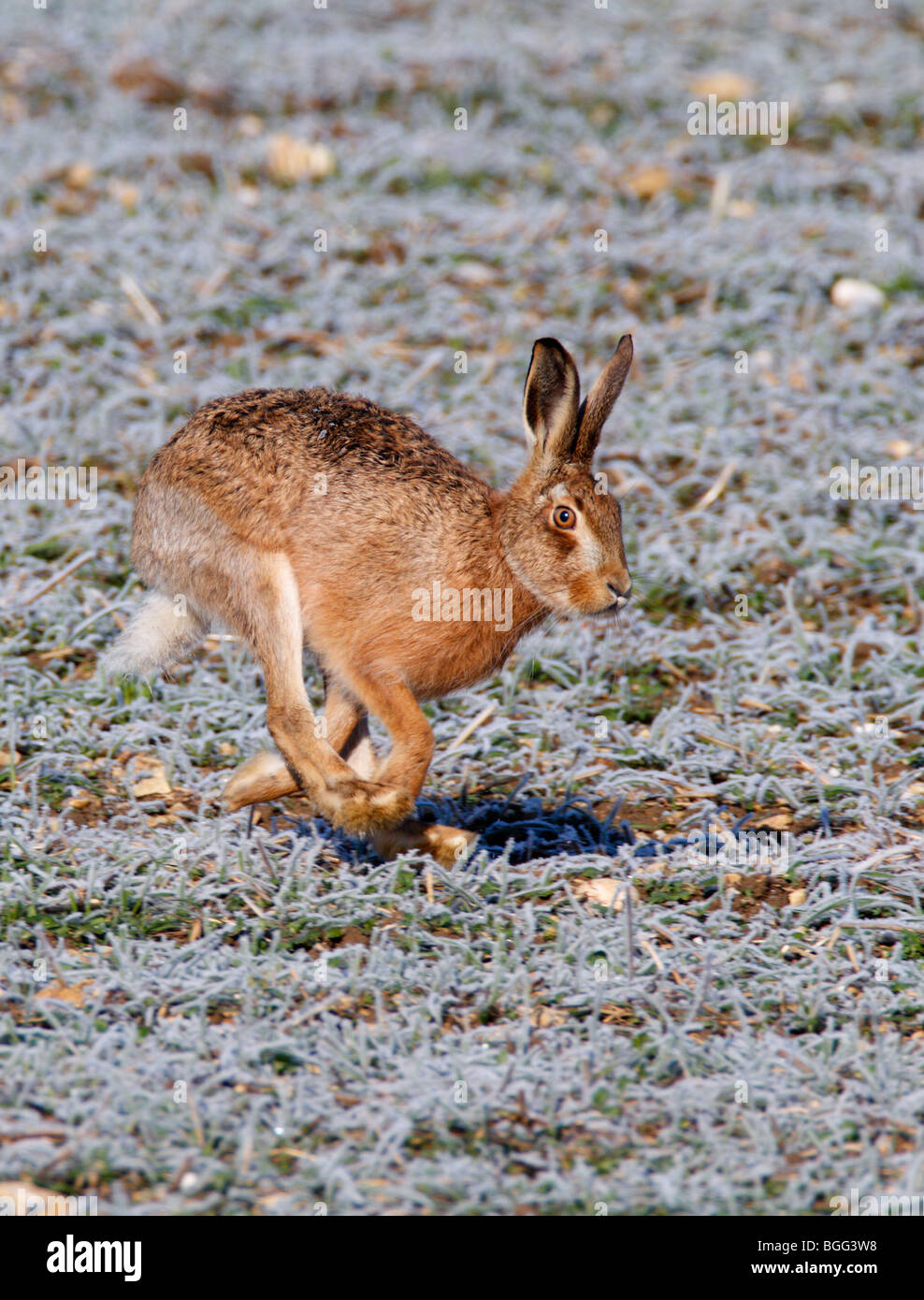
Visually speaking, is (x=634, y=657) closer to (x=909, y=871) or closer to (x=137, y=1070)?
(x=909, y=871)

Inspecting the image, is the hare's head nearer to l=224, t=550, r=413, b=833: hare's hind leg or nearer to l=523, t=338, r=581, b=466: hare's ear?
l=523, t=338, r=581, b=466: hare's ear

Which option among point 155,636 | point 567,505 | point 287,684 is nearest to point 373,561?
point 287,684

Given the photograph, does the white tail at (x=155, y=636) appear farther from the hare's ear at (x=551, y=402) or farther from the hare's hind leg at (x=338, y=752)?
the hare's ear at (x=551, y=402)

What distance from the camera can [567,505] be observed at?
4.89 meters

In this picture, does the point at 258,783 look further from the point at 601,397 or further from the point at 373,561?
the point at 601,397

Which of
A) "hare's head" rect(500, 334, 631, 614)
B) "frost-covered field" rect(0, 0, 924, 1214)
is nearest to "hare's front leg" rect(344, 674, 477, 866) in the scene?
"frost-covered field" rect(0, 0, 924, 1214)

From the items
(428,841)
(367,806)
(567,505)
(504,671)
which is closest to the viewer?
(367,806)

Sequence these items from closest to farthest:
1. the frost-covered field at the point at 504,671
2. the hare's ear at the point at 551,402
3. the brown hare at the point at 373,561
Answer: the frost-covered field at the point at 504,671 < the hare's ear at the point at 551,402 < the brown hare at the point at 373,561

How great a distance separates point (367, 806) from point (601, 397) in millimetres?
1576

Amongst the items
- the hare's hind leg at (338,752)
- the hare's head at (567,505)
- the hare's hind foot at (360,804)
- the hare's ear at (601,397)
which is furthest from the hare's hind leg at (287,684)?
the hare's ear at (601,397)

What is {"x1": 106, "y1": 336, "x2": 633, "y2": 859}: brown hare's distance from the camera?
4.85 meters

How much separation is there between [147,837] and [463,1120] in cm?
181

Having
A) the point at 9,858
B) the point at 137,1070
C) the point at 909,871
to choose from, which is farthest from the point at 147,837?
the point at 909,871

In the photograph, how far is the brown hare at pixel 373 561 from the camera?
4852mm
